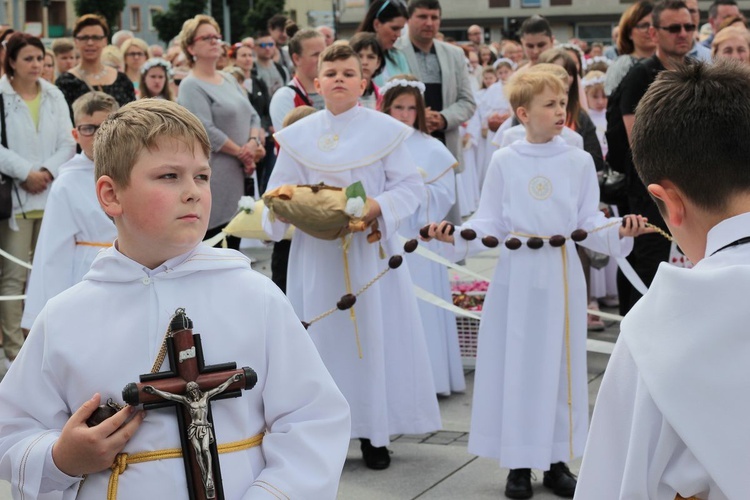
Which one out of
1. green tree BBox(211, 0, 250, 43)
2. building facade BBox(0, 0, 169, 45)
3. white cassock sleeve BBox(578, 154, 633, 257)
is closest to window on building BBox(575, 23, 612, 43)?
green tree BBox(211, 0, 250, 43)

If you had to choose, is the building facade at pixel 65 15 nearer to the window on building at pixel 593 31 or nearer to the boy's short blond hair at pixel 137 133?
the window on building at pixel 593 31

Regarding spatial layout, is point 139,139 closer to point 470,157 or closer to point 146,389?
point 146,389

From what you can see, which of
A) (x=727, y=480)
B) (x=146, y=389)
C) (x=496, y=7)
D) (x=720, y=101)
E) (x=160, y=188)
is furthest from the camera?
(x=496, y=7)

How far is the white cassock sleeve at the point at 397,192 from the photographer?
19.3 feet

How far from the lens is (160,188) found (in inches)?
110

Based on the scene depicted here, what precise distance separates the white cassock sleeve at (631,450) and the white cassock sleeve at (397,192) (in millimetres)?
3505

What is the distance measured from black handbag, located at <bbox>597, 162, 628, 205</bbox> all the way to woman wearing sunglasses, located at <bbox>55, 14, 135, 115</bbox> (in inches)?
155

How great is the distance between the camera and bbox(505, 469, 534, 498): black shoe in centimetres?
546

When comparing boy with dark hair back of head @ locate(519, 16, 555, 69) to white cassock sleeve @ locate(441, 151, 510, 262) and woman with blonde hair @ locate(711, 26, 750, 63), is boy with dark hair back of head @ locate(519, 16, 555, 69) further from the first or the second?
white cassock sleeve @ locate(441, 151, 510, 262)

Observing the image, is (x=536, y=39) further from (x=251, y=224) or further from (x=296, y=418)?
(x=296, y=418)

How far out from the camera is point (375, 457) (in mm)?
5992

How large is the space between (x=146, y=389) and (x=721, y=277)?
1.27m

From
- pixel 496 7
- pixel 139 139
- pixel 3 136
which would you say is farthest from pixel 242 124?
pixel 496 7

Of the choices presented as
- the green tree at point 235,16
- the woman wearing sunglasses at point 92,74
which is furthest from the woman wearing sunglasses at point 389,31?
the green tree at point 235,16
